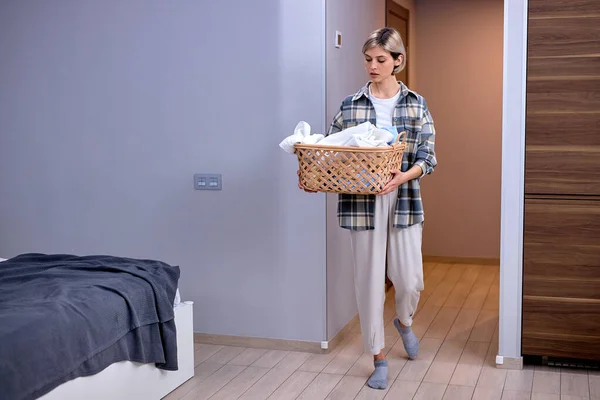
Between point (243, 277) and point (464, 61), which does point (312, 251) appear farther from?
point (464, 61)

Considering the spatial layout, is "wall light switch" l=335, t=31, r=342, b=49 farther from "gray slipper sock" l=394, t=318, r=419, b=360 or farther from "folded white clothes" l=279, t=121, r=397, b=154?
"gray slipper sock" l=394, t=318, r=419, b=360

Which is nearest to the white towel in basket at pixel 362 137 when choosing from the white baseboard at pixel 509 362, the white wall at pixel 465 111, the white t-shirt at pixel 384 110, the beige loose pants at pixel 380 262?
the white t-shirt at pixel 384 110

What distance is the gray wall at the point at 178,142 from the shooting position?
158 inches

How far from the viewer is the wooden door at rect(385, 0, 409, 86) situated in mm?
5371

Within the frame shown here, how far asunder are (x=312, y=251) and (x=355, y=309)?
765 millimetres

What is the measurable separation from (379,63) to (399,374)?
1413mm

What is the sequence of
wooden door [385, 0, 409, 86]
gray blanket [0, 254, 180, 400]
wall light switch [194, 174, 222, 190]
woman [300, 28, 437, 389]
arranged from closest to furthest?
1. gray blanket [0, 254, 180, 400]
2. woman [300, 28, 437, 389]
3. wall light switch [194, 174, 222, 190]
4. wooden door [385, 0, 409, 86]

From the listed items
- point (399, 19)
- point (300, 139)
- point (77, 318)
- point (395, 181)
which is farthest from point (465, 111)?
point (77, 318)

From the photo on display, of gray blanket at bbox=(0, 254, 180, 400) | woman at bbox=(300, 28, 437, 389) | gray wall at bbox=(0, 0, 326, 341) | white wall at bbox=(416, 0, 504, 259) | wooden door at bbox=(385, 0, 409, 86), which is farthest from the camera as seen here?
white wall at bbox=(416, 0, 504, 259)

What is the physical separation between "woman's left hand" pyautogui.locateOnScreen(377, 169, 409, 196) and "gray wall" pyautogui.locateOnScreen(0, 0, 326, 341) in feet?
2.29

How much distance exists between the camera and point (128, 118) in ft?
14.0

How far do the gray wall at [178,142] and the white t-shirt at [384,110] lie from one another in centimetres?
45

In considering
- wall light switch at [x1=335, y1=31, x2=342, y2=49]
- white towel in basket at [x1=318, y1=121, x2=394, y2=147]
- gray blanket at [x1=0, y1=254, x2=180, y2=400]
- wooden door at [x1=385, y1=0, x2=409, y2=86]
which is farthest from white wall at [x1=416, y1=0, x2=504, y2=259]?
gray blanket at [x1=0, y1=254, x2=180, y2=400]

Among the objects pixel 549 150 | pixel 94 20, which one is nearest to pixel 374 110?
pixel 549 150
